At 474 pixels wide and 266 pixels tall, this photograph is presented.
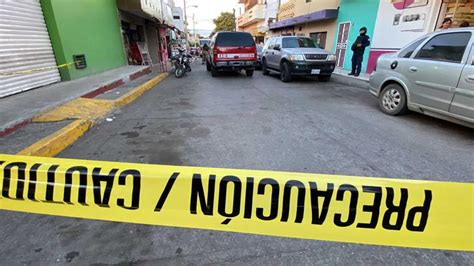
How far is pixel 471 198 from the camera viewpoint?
54.3 inches

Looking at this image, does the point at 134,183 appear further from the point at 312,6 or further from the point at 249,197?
the point at 312,6

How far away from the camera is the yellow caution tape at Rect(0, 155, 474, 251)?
1.42 metres

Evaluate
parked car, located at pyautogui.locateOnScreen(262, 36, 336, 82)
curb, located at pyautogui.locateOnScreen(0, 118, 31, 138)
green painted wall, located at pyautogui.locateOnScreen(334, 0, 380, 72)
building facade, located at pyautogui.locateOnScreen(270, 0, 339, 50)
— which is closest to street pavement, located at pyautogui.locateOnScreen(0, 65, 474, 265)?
curb, located at pyautogui.locateOnScreen(0, 118, 31, 138)

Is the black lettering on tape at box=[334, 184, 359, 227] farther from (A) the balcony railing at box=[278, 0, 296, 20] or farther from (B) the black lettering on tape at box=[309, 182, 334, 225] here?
(A) the balcony railing at box=[278, 0, 296, 20]

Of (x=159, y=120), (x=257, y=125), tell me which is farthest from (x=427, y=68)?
(x=159, y=120)

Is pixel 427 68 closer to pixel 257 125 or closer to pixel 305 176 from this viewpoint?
pixel 257 125

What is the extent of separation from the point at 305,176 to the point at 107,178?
1.18 metres

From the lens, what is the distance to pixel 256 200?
58.9 inches

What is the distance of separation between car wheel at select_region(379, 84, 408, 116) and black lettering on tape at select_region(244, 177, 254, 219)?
5.09 meters

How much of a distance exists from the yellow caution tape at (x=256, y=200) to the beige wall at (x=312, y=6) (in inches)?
600

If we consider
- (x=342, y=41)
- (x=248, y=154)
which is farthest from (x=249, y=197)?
(x=342, y=41)

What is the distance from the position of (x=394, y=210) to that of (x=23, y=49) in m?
8.88

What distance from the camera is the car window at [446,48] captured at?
14.0 feet

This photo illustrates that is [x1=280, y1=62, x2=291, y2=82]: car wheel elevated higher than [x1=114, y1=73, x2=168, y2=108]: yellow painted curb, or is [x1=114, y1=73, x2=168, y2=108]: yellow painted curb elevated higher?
[x1=280, y1=62, x2=291, y2=82]: car wheel
